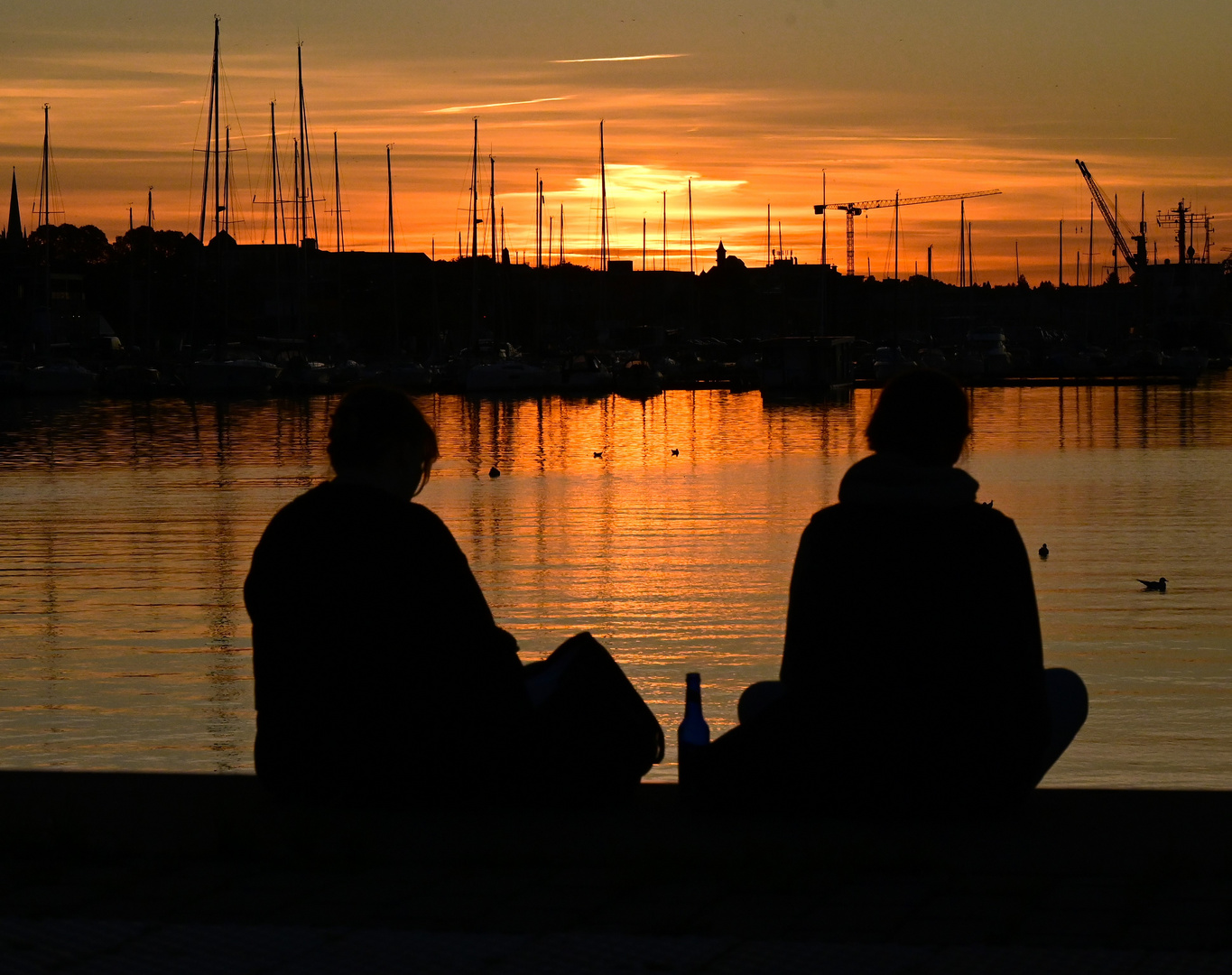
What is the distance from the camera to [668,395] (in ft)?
285

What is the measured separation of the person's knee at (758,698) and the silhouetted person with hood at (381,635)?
2.29 ft

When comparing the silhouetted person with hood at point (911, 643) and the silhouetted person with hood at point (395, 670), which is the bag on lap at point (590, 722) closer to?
the silhouetted person with hood at point (395, 670)

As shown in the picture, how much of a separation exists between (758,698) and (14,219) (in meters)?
146

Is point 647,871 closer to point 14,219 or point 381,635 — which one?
point 381,635

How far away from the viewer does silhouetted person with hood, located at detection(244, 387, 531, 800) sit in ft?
16.2

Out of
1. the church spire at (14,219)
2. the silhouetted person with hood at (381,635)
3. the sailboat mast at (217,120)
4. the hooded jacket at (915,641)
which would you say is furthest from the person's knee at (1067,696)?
the church spire at (14,219)

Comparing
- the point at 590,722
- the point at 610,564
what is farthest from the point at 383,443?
the point at 610,564

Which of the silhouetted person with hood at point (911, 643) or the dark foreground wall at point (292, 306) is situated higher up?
the dark foreground wall at point (292, 306)

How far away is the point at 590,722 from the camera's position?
5219 millimetres

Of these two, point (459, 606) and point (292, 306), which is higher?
point (292, 306)

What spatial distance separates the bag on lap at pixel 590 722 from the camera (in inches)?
204

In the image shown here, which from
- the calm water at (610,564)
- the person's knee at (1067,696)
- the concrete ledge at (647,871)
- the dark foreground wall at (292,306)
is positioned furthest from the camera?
the dark foreground wall at (292,306)

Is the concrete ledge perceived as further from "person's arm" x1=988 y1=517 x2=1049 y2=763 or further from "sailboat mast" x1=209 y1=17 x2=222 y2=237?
"sailboat mast" x1=209 y1=17 x2=222 y2=237

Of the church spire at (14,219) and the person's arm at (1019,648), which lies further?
the church spire at (14,219)
